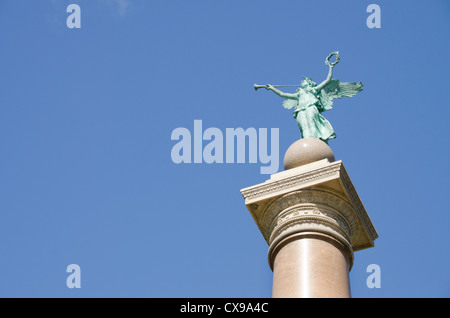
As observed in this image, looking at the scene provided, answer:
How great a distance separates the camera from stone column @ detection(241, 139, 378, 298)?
582 inches

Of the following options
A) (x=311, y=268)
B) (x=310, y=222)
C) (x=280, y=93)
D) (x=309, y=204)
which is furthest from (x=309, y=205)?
(x=280, y=93)

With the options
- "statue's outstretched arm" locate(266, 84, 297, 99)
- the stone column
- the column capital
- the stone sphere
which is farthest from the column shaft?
"statue's outstretched arm" locate(266, 84, 297, 99)

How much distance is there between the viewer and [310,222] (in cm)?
1577

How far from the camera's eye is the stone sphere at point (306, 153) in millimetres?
17375

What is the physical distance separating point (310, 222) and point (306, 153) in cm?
221

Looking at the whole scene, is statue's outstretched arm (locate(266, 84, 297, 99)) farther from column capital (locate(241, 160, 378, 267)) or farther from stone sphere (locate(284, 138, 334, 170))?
column capital (locate(241, 160, 378, 267))

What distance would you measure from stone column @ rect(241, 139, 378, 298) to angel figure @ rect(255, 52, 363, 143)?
1.44 m

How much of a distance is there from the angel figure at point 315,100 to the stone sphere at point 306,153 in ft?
4.18

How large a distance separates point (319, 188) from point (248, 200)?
1600 millimetres
